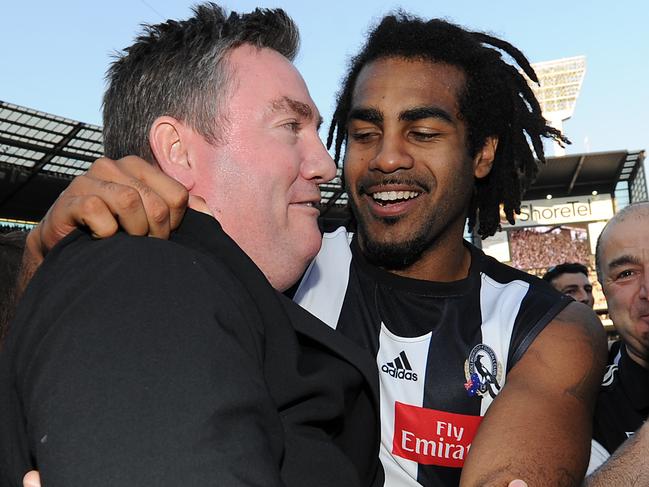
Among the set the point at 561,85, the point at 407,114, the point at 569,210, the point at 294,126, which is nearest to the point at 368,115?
the point at 407,114

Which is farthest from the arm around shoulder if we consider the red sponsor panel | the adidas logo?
the adidas logo

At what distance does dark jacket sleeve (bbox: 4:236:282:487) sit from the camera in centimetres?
100

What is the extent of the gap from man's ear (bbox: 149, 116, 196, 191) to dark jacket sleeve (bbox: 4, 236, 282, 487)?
0.67 metres

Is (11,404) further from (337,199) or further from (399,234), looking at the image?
(337,199)

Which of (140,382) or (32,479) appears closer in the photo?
(140,382)

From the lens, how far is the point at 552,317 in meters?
2.75

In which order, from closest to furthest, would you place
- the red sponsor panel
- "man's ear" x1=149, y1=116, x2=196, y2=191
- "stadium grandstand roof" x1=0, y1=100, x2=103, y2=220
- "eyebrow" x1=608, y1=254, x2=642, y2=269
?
1. "man's ear" x1=149, y1=116, x2=196, y2=191
2. the red sponsor panel
3. "eyebrow" x1=608, y1=254, x2=642, y2=269
4. "stadium grandstand roof" x1=0, y1=100, x2=103, y2=220

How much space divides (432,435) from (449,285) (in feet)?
2.12

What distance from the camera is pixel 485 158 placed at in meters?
3.49

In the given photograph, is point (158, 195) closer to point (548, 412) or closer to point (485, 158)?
point (548, 412)

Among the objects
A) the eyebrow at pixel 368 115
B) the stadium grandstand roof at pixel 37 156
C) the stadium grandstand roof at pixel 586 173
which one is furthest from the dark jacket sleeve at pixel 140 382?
the stadium grandstand roof at pixel 586 173

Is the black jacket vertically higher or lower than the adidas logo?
higher

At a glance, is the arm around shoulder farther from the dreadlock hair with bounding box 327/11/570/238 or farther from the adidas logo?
the dreadlock hair with bounding box 327/11/570/238

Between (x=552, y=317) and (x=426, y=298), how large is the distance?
501mm
